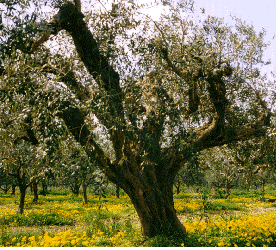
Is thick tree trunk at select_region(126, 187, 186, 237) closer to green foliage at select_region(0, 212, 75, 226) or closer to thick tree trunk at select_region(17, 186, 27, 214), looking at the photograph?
green foliage at select_region(0, 212, 75, 226)

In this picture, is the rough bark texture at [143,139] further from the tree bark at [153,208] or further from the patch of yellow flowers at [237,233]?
the patch of yellow flowers at [237,233]

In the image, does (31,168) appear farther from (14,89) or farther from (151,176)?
(14,89)

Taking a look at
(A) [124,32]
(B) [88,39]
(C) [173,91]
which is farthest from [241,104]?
(B) [88,39]

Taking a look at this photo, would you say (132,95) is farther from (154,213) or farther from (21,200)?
(21,200)

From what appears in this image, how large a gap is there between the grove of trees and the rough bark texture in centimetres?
3

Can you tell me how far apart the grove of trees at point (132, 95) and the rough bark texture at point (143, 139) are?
0.03 meters

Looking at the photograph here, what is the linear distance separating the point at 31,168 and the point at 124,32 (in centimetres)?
1267

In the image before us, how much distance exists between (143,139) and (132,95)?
4.43 ft

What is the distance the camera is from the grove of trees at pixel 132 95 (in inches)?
179

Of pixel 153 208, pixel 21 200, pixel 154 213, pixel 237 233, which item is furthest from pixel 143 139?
pixel 21 200

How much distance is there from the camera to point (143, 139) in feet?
15.4

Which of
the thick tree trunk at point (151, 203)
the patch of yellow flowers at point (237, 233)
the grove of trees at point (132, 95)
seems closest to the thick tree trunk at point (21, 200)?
the grove of trees at point (132, 95)
